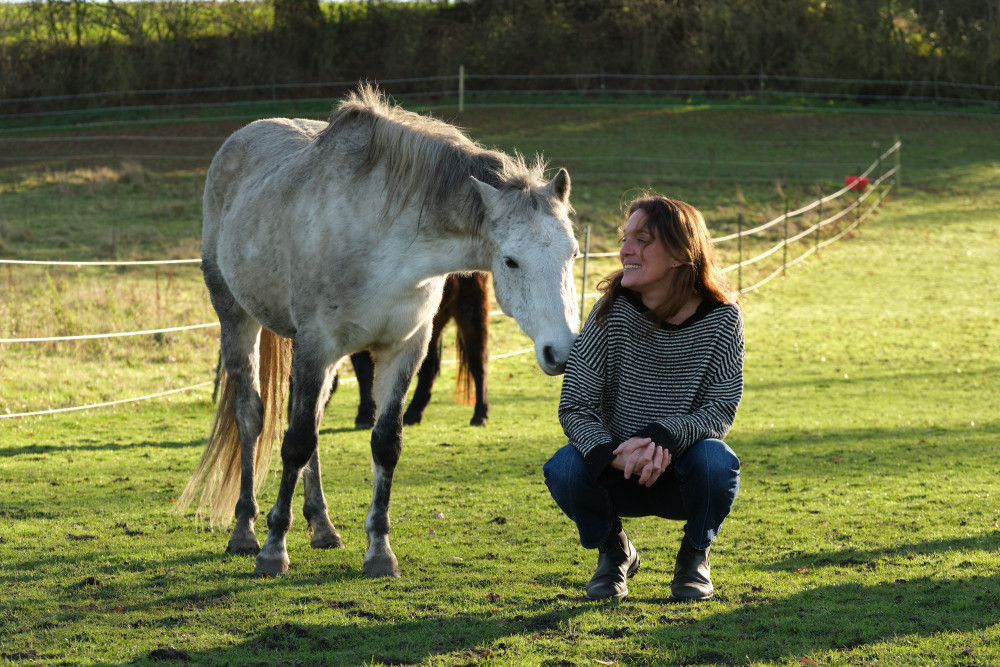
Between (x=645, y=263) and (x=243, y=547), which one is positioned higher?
(x=645, y=263)

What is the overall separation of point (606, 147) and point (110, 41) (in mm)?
16006

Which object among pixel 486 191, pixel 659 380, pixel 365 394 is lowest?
pixel 365 394

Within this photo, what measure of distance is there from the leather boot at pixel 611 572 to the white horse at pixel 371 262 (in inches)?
27.3

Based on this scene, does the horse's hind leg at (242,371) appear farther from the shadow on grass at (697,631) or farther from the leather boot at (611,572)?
the leather boot at (611,572)

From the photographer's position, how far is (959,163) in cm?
2542

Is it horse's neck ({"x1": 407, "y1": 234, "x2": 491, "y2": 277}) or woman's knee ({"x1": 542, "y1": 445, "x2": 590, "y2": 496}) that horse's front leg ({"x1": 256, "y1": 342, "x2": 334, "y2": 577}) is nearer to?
horse's neck ({"x1": 407, "y1": 234, "x2": 491, "y2": 277})

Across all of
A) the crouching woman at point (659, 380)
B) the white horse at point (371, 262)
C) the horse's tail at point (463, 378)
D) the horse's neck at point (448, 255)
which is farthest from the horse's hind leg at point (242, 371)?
the horse's tail at point (463, 378)

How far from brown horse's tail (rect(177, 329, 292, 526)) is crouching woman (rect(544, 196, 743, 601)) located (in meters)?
2.09

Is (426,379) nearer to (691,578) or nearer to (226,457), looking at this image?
(226,457)

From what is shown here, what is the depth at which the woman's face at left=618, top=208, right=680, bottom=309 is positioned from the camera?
11.1ft

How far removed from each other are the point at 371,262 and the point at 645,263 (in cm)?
123

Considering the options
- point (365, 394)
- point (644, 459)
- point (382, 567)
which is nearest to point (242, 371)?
point (382, 567)

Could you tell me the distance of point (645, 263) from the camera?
11.1 feet

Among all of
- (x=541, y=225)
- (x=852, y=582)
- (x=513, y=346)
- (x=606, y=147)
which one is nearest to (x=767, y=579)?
(x=852, y=582)
